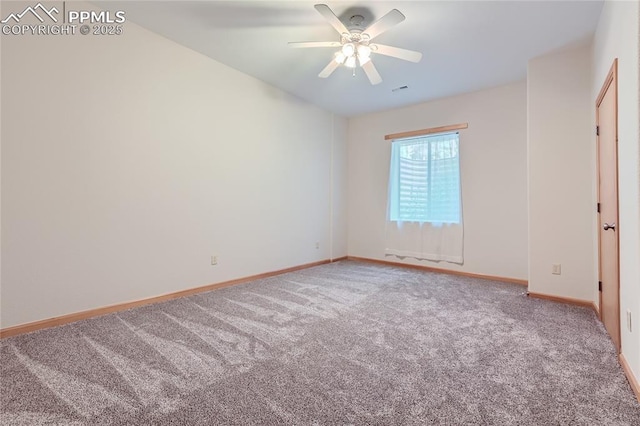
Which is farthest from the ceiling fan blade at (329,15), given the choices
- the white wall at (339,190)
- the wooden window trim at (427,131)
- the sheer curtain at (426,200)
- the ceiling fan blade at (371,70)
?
the white wall at (339,190)

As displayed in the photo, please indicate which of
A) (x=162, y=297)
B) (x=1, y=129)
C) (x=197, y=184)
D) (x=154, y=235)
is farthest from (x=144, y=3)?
(x=162, y=297)

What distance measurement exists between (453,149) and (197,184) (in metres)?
3.56

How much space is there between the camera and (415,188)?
15.4ft

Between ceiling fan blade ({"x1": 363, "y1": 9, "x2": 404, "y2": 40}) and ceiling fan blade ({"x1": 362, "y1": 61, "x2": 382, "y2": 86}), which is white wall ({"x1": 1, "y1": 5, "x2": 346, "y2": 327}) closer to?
ceiling fan blade ({"x1": 362, "y1": 61, "x2": 382, "y2": 86})

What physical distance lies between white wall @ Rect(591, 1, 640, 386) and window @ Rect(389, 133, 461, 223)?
234 cm

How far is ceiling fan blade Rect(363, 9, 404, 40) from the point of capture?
80.2 inches

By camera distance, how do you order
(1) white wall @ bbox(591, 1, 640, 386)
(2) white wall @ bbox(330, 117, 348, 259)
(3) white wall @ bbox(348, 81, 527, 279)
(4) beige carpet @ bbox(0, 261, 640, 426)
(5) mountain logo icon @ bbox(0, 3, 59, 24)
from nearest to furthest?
1. (4) beige carpet @ bbox(0, 261, 640, 426)
2. (1) white wall @ bbox(591, 1, 640, 386)
3. (5) mountain logo icon @ bbox(0, 3, 59, 24)
4. (3) white wall @ bbox(348, 81, 527, 279)
5. (2) white wall @ bbox(330, 117, 348, 259)

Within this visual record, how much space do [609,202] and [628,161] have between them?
2.23ft

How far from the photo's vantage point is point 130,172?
108 inches

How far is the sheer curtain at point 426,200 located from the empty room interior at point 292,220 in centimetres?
5
